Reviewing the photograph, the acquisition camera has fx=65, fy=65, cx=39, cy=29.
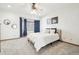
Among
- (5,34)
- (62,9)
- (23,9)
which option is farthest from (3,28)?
(62,9)

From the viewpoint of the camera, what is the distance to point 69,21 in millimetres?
2910

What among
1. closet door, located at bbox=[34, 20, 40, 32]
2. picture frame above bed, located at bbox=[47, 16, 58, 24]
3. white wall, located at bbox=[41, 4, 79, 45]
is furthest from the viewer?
picture frame above bed, located at bbox=[47, 16, 58, 24]

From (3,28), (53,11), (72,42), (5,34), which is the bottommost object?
(72,42)

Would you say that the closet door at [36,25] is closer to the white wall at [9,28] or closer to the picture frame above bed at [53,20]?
the picture frame above bed at [53,20]

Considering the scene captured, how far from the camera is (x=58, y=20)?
317 centimetres

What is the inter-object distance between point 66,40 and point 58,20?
1.01 metres

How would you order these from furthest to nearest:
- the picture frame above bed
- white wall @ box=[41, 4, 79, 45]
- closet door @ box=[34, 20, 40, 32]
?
1. the picture frame above bed
2. closet door @ box=[34, 20, 40, 32]
3. white wall @ box=[41, 4, 79, 45]

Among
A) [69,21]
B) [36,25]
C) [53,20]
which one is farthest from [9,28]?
[69,21]

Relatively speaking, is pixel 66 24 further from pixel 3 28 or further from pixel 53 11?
pixel 3 28

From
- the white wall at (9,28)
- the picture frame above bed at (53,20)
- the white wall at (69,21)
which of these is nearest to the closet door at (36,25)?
the white wall at (69,21)

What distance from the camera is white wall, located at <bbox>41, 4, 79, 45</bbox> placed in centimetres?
265

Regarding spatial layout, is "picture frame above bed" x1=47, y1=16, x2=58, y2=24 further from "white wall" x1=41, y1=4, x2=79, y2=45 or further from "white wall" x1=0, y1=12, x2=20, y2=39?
"white wall" x1=0, y1=12, x2=20, y2=39

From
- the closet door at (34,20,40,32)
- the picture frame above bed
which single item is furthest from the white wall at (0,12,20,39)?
the picture frame above bed

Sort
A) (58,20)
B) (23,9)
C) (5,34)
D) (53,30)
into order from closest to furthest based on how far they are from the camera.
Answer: (5,34)
(23,9)
(58,20)
(53,30)
